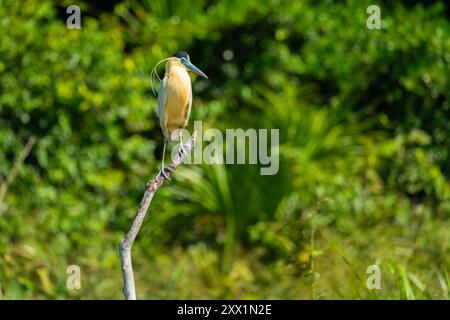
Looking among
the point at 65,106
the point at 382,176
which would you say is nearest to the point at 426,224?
the point at 382,176

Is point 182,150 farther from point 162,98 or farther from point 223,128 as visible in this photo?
point 223,128

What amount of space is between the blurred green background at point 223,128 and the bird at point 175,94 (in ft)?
8.90

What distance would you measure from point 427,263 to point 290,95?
5.84 ft

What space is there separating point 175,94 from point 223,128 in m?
4.34

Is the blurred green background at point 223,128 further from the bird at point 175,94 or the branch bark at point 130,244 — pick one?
the bird at point 175,94

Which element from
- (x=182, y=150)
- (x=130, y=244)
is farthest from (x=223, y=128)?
(x=130, y=244)

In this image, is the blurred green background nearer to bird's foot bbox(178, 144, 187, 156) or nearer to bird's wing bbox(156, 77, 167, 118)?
bird's foot bbox(178, 144, 187, 156)

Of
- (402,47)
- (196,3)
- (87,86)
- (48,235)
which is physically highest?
(196,3)

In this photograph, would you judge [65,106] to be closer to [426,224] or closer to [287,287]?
[287,287]

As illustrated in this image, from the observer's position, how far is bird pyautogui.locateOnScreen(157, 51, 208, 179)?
8.05ft

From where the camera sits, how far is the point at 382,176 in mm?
7008

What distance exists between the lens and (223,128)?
680 cm

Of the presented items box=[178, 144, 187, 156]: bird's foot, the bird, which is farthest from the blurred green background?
the bird

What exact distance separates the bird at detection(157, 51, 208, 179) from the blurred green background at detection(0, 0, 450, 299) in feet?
8.90
